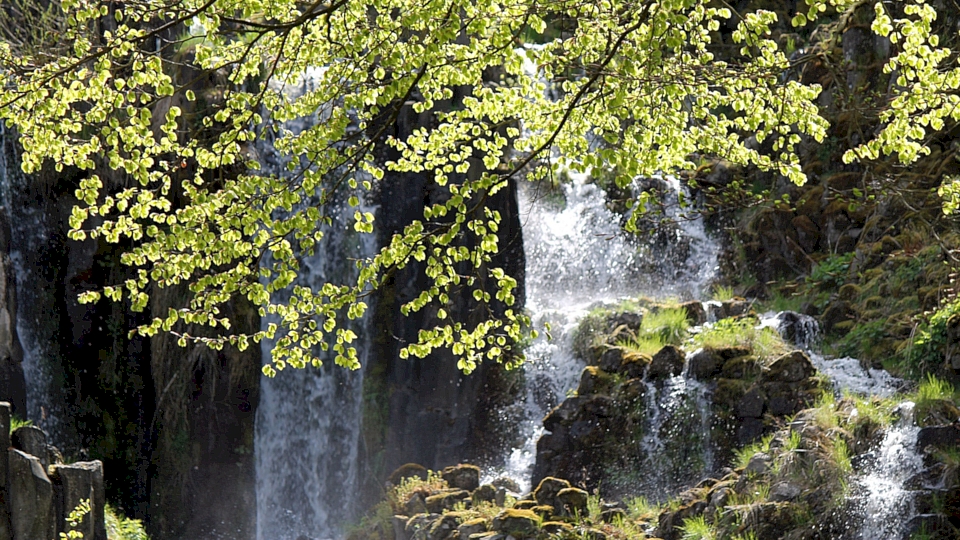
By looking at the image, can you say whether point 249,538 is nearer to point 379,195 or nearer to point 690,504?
point 379,195

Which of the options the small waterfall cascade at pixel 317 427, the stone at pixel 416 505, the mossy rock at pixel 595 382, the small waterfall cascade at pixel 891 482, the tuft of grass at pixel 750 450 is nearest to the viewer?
the small waterfall cascade at pixel 891 482

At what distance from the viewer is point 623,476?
41.8ft

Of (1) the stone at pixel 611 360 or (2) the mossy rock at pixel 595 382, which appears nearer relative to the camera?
(2) the mossy rock at pixel 595 382

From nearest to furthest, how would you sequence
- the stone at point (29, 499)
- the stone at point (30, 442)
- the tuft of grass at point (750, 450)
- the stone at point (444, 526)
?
1. the stone at point (29, 499)
2. the stone at point (30, 442)
3. the tuft of grass at point (750, 450)
4. the stone at point (444, 526)

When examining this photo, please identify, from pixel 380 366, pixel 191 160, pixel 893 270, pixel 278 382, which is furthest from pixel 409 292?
pixel 893 270

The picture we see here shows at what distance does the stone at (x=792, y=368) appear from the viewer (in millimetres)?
12219

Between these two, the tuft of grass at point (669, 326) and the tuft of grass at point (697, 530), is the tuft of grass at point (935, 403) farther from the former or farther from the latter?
the tuft of grass at point (669, 326)

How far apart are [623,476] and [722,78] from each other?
7060mm

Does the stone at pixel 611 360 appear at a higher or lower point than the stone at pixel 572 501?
higher

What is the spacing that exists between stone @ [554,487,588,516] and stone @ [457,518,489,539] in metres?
0.78

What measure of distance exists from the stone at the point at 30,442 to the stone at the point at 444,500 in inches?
169

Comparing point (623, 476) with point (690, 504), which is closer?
point (690, 504)

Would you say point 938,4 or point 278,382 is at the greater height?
point 938,4

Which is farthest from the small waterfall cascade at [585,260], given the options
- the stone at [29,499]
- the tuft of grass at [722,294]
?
the stone at [29,499]
